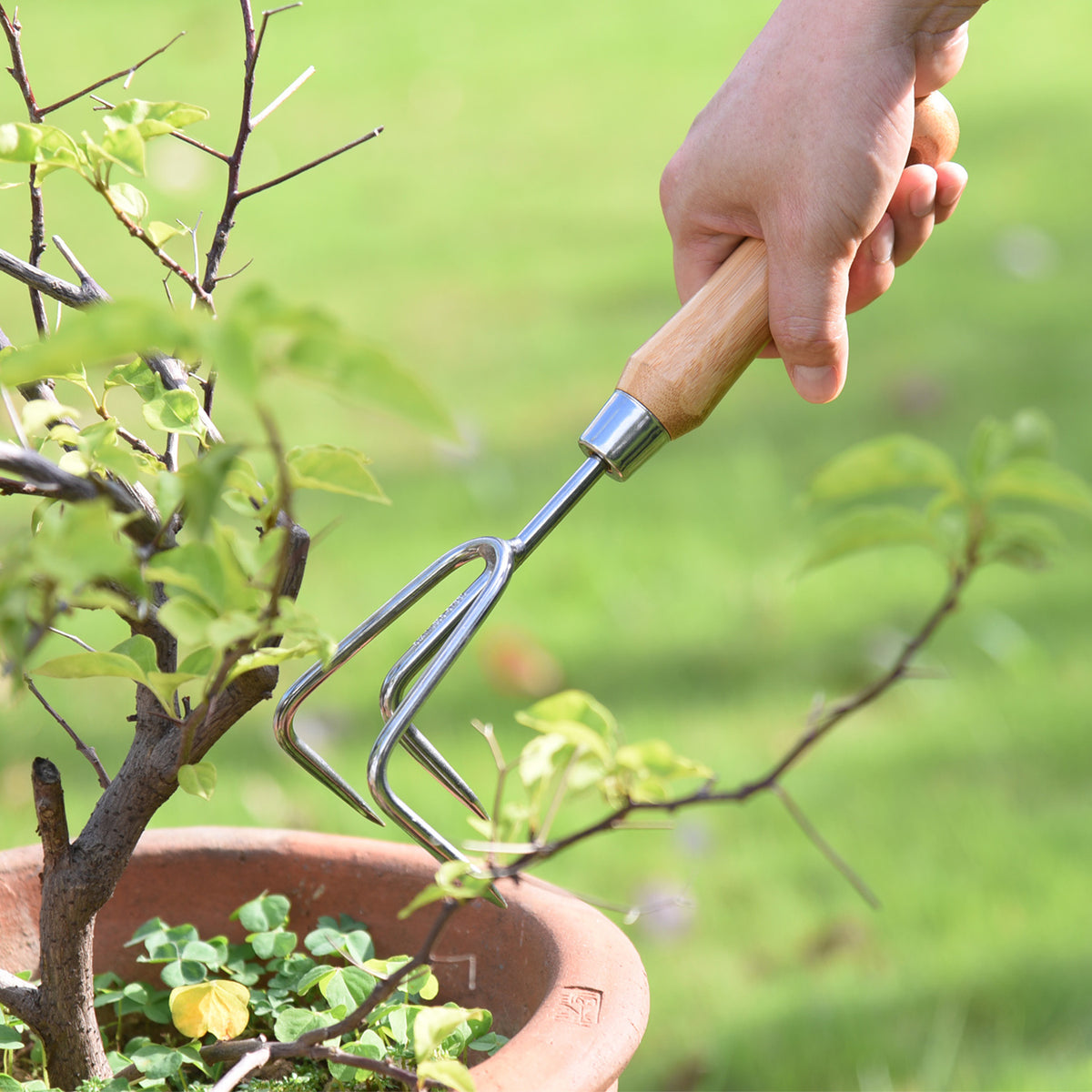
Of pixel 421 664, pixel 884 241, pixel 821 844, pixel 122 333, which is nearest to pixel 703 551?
pixel 884 241

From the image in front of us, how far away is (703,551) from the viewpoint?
2322mm

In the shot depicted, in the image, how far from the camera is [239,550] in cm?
53

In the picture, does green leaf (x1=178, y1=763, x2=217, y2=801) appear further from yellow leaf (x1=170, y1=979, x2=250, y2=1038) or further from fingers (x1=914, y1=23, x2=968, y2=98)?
fingers (x1=914, y1=23, x2=968, y2=98)

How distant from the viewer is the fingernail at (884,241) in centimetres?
111

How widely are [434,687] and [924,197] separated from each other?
654mm

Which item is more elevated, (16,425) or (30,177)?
(30,177)

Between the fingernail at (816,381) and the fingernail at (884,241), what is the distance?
7.2 inches

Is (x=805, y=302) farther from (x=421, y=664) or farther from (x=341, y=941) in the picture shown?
(x=341, y=941)

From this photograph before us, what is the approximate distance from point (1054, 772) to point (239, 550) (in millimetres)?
1565

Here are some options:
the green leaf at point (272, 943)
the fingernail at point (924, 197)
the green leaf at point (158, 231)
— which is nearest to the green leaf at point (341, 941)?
the green leaf at point (272, 943)

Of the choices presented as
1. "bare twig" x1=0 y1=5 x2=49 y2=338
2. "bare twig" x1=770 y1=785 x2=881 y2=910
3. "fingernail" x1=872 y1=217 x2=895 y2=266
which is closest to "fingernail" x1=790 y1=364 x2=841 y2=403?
"fingernail" x1=872 y1=217 x2=895 y2=266

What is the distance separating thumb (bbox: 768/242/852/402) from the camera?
883mm

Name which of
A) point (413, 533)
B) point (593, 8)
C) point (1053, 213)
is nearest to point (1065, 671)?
point (413, 533)

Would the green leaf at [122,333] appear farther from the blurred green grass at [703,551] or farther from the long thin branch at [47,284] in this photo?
the blurred green grass at [703,551]
